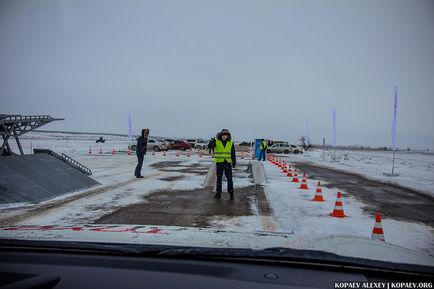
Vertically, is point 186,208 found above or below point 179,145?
below

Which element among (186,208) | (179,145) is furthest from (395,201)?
(179,145)

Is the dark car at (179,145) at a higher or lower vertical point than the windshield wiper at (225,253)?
higher

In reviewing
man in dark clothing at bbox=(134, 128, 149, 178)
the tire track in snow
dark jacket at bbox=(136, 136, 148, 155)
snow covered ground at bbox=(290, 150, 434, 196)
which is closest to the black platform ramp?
the tire track in snow

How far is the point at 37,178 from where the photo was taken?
907 centimetres

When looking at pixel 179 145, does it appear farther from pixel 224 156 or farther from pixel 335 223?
pixel 335 223

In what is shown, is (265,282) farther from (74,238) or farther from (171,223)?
(171,223)

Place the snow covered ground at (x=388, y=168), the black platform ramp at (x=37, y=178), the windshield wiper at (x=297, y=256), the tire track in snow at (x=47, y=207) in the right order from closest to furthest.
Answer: the windshield wiper at (x=297, y=256) < the tire track in snow at (x=47, y=207) < the black platform ramp at (x=37, y=178) < the snow covered ground at (x=388, y=168)

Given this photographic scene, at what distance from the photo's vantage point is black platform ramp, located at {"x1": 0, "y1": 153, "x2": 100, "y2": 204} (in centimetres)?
790

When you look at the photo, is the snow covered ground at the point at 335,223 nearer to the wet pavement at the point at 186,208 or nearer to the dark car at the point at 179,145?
the wet pavement at the point at 186,208

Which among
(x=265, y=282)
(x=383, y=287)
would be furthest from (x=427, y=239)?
(x=265, y=282)

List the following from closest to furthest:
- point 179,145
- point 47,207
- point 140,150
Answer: point 47,207, point 140,150, point 179,145

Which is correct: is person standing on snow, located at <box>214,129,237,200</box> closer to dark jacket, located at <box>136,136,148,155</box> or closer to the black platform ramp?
the black platform ramp

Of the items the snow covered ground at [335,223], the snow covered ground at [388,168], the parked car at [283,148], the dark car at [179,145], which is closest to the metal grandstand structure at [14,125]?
the snow covered ground at [335,223]

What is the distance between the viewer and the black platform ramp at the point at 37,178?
7.90 metres
